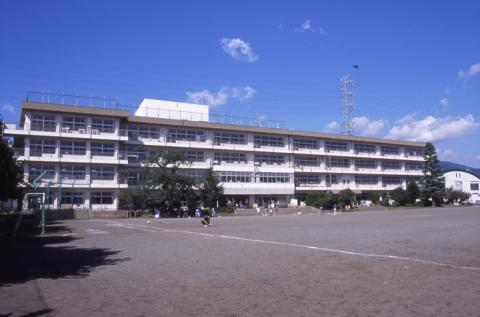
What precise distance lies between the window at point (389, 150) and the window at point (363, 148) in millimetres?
3019

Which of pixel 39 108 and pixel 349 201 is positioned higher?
pixel 39 108

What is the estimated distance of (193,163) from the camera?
203 ft

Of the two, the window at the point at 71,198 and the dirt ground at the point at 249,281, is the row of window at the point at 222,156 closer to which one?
the window at the point at 71,198

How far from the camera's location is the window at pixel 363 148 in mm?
80238

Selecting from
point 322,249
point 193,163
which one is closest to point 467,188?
point 193,163

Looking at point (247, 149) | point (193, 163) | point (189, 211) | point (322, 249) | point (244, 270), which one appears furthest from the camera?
point (247, 149)

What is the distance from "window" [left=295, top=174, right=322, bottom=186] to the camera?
72375 mm

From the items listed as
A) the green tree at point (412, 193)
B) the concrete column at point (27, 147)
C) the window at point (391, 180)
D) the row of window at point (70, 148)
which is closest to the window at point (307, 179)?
the green tree at point (412, 193)

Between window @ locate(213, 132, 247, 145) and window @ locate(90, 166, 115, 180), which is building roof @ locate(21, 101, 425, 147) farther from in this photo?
window @ locate(90, 166, 115, 180)

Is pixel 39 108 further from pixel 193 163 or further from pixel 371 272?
pixel 371 272

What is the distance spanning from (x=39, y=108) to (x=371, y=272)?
4915 cm

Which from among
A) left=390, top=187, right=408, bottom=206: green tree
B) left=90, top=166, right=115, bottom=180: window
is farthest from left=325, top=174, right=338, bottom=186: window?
left=90, top=166, right=115, bottom=180: window

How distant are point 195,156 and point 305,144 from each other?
20.8 metres

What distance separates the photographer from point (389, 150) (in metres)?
85.8
